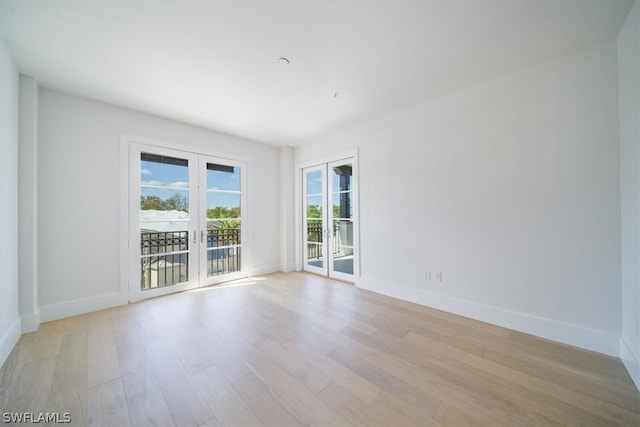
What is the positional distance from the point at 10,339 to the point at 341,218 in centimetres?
424

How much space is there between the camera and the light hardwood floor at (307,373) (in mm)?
1486

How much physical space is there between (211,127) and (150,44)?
2.00 metres

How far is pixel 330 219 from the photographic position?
469 cm

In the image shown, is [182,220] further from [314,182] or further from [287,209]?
[314,182]

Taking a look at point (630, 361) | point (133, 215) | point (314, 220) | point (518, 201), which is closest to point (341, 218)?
point (314, 220)

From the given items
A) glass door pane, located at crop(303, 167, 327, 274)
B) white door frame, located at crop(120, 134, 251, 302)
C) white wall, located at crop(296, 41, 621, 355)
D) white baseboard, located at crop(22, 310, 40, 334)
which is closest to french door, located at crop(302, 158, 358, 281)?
glass door pane, located at crop(303, 167, 327, 274)

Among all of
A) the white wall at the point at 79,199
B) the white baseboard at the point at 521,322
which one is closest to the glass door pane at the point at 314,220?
the white baseboard at the point at 521,322

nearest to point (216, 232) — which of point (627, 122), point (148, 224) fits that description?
point (148, 224)

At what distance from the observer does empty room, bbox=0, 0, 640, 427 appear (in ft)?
5.59

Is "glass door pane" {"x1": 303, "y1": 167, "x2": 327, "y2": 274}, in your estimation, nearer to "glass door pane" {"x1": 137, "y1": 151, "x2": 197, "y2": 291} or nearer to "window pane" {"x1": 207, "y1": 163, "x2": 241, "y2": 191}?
"window pane" {"x1": 207, "y1": 163, "x2": 241, "y2": 191}

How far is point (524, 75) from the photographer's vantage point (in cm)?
248

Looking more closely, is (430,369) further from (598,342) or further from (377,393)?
(598,342)
